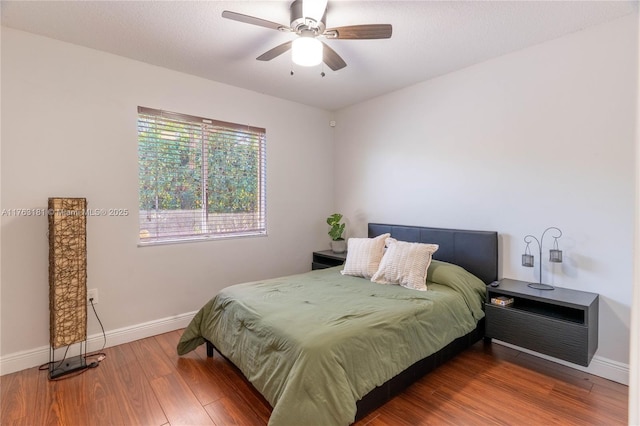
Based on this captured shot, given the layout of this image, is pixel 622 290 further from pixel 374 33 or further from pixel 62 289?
pixel 62 289

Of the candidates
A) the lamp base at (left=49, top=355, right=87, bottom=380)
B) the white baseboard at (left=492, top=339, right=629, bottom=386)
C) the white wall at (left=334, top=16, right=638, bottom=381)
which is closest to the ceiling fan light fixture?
the white wall at (left=334, top=16, right=638, bottom=381)

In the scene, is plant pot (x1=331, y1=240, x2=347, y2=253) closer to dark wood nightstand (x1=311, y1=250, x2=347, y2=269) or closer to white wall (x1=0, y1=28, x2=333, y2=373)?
dark wood nightstand (x1=311, y1=250, x2=347, y2=269)

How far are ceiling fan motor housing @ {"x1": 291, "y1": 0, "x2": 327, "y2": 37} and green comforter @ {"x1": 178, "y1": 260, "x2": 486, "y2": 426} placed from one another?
1.82 m

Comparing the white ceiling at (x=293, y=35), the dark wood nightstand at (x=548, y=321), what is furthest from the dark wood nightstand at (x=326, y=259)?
the white ceiling at (x=293, y=35)

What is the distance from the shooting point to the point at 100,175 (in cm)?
272

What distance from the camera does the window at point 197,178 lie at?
9.78ft

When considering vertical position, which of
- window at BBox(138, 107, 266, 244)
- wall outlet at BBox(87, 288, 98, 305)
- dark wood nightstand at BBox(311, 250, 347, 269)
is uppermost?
window at BBox(138, 107, 266, 244)

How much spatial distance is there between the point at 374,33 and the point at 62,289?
2.84m

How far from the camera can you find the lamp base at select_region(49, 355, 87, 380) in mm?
2299

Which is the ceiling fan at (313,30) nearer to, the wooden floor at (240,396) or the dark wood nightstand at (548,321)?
the dark wood nightstand at (548,321)

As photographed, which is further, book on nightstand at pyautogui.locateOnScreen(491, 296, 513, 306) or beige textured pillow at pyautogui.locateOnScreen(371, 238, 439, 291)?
beige textured pillow at pyautogui.locateOnScreen(371, 238, 439, 291)

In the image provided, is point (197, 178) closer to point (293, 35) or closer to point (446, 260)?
point (293, 35)

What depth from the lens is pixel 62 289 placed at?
7.70 feet

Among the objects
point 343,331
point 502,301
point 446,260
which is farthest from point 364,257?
point 343,331
